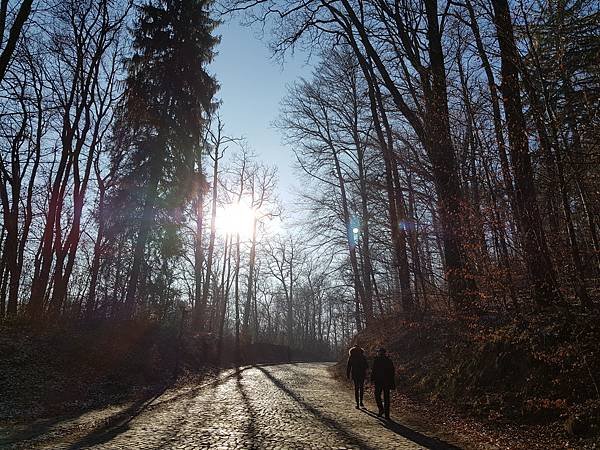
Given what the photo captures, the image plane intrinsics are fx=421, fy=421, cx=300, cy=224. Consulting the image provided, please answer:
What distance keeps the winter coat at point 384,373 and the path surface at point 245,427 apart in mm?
783

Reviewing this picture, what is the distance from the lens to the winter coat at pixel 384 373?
982 centimetres

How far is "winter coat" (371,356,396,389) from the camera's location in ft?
32.2

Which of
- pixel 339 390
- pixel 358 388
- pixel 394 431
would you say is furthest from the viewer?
pixel 339 390

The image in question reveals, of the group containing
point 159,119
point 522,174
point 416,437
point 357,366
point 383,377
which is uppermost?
point 159,119

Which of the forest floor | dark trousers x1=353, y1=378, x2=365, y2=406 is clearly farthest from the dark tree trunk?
dark trousers x1=353, y1=378, x2=365, y2=406

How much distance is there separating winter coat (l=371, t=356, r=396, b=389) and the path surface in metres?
0.78

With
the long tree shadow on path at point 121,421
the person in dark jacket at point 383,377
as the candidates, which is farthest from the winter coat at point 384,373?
the long tree shadow on path at point 121,421

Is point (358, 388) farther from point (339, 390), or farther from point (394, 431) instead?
point (339, 390)

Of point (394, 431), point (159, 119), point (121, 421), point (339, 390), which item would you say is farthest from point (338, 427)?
point (159, 119)

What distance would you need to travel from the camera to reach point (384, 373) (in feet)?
32.4

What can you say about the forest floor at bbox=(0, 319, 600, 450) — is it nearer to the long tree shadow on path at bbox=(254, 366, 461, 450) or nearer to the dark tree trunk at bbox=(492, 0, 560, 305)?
the long tree shadow on path at bbox=(254, 366, 461, 450)

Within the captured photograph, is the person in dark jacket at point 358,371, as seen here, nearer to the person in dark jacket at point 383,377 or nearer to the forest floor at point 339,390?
the forest floor at point 339,390

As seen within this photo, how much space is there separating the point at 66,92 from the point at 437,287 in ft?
53.8

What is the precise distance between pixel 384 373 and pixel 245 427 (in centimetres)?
353
